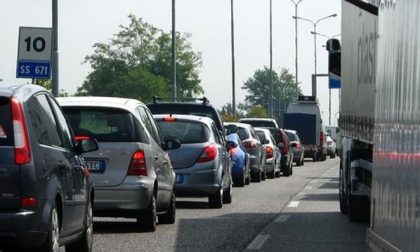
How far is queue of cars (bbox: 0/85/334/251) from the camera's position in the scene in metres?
10.5

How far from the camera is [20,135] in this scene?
10.5m

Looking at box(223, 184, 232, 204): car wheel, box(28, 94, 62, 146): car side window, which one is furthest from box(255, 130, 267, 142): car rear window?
box(28, 94, 62, 146): car side window

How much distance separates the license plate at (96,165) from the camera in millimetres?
16672

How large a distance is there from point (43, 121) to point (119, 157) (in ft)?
17.7

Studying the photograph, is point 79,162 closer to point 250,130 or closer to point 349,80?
point 349,80

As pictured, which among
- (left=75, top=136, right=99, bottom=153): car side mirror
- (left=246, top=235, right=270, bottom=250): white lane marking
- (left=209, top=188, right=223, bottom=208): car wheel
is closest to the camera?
(left=75, top=136, right=99, bottom=153): car side mirror

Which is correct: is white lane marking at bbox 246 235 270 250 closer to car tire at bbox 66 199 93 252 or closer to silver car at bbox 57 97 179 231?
silver car at bbox 57 97 179 231

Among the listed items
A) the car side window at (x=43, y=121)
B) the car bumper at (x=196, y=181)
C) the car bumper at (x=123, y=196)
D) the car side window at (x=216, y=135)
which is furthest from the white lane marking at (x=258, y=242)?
the car side window at (x=216, y=135)

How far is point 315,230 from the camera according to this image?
18.1 meters

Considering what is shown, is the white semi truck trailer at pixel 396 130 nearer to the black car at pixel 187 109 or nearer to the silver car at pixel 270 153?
the black car at pixel 187 109

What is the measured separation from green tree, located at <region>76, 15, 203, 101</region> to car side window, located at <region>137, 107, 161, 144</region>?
139767 millimetres

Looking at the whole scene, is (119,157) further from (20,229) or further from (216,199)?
(20,229)

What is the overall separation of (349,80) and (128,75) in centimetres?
14153

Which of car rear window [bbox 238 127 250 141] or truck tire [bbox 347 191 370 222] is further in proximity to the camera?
car rear window [bbox 238 127 250 141]
